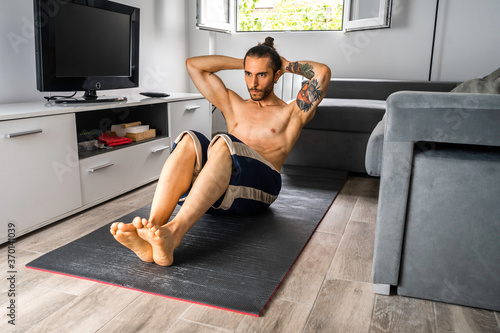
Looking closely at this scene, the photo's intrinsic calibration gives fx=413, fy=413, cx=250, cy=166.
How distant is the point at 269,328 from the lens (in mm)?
1217

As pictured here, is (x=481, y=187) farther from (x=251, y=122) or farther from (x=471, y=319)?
(x=251, y=122)

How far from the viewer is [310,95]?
6.84 feet

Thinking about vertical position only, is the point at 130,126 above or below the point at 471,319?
above

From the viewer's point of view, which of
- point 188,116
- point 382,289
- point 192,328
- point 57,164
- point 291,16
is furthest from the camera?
point 291,16

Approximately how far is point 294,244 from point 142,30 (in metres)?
2.52

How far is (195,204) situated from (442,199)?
863 mm

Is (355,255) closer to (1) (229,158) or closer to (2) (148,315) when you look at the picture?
(1) (229,158)

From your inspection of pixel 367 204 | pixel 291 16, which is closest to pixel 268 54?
pixel 367 204

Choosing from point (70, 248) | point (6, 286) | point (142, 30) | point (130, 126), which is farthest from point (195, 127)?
point (6, 286)

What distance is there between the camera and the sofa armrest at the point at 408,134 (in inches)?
47.5

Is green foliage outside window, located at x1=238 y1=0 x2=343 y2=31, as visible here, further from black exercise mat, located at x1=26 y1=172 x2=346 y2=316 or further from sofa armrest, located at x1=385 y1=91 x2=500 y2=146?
sofa armrest, located at x1=385 y1=91 x2=500 y2=146

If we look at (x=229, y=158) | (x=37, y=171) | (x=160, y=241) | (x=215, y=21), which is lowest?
(x=160, y=241)

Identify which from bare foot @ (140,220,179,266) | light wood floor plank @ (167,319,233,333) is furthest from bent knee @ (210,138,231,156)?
light wood floor plank @ (167,319,233,333)

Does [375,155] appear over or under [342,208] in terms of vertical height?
over
